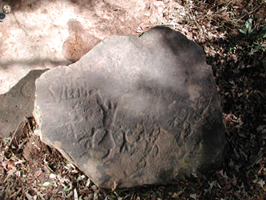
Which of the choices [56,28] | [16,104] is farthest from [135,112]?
[56,28]

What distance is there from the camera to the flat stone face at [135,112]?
1.84 m

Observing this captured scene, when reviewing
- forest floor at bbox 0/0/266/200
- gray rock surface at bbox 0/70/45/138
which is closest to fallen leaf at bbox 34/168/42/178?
forest floor at bbox 0/0/266/200

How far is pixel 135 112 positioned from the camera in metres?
1.95

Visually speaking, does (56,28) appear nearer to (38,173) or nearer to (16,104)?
(16,104)

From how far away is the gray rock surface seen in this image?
92.6 inches

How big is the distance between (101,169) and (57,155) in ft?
2.37

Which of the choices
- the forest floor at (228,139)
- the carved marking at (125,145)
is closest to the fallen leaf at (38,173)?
the forest floor at (228,139)

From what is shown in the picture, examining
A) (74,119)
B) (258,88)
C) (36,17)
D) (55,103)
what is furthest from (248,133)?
(36,17)

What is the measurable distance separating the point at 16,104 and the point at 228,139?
243cm

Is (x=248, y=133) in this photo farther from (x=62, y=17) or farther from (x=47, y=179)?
(x=62, y=17)

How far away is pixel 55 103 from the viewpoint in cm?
186

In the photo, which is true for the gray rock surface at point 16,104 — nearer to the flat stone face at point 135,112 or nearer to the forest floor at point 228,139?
the forest floor at point 228,139

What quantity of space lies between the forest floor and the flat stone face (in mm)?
336

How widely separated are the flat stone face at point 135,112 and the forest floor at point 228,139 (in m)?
0.34
